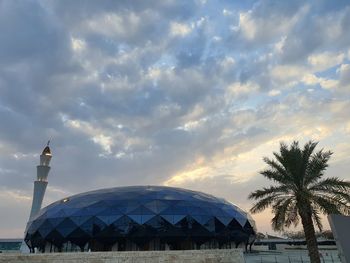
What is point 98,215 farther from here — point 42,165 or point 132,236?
point 42,165

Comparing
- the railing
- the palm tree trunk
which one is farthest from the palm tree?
the railing

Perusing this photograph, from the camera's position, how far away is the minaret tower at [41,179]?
6431 centimetres

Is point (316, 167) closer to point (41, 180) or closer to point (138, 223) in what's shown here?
point (138, 223)

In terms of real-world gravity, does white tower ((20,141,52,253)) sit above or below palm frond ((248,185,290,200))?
above

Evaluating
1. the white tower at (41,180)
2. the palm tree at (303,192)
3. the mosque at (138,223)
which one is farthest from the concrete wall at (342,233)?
the white tower at (41,180)

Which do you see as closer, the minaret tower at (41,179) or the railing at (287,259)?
the railing at (287,259)

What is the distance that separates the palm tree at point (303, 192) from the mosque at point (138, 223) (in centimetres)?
1184

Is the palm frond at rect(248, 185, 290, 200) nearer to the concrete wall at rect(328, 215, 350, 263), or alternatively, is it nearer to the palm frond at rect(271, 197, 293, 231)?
the palm frond at rect(271, 197, 293, 231)

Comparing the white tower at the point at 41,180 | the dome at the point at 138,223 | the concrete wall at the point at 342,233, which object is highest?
the white tower at the point at 41,180

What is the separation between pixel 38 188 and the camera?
221 feet

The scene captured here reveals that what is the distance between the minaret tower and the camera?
6431 centimetres

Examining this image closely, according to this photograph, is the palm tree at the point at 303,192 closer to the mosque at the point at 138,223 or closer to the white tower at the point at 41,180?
the mosque at the point at 138,223

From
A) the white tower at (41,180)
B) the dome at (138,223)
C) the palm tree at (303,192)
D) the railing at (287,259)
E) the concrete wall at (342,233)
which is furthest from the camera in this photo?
the white tower at (41,180)

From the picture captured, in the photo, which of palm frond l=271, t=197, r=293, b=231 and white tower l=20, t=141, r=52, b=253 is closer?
palm frond l=271, t=197, r=293, b=231
